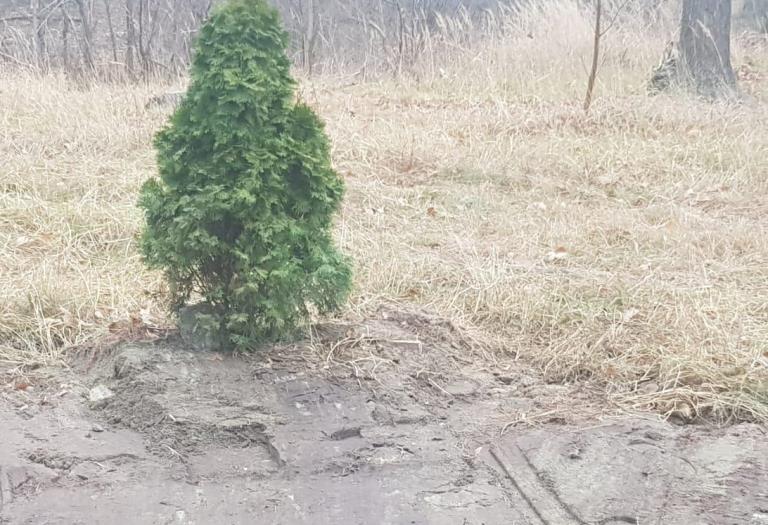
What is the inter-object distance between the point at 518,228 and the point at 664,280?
136cm

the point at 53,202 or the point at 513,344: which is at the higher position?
the point at 53,202

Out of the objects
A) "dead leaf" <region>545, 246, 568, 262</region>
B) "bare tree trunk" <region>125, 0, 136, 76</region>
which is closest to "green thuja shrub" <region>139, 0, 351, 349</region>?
"dead leaf" <region>545, 246, 568, 262</region>

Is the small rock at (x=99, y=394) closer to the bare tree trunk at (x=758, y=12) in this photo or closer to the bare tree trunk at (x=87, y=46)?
the bare tree trunk at (x=87, y=46)

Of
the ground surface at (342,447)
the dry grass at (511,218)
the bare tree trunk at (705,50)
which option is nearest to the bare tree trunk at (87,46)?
the dry grass at (511,218)

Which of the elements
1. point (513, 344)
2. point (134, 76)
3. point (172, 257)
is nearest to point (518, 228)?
point (513, 344)

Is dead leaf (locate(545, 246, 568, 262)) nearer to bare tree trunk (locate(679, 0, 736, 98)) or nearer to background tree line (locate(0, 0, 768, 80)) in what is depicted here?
background tree line (locate(0, 0, 768, 80))

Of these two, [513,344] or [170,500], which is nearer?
[170,500]

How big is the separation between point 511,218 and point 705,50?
571 cm

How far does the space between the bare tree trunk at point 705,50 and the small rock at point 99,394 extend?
8.94 m

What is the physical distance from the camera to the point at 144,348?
3803 mm

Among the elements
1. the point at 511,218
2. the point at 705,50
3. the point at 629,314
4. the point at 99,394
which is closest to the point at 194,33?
the point at 705,50

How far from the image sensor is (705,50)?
10852mm

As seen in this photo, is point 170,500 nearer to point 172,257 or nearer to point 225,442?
point 225,442

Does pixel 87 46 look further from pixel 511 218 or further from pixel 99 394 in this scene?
pixel 99 394
